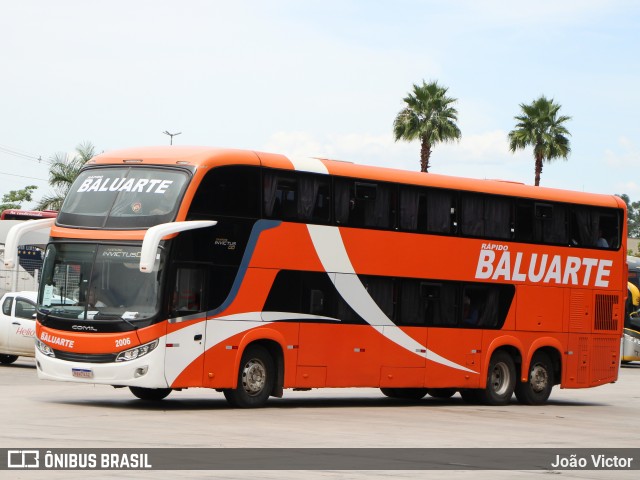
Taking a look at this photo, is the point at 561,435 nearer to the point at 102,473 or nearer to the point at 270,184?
the point at 270,184

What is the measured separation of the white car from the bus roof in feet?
32.5

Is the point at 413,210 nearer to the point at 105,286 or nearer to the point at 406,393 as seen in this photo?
the point at 406,393

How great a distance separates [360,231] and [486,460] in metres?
8.76

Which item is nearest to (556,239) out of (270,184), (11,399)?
(270,184)

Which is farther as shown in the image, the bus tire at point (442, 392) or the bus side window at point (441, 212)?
the bus tire at point (442, 392)

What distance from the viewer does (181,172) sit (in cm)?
2042

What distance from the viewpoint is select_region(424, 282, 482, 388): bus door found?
24.6m

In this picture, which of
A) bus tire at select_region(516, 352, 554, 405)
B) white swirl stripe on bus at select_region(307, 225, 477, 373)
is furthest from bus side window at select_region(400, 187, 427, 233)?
bus tire at select_region(516, 352, 554, 405)

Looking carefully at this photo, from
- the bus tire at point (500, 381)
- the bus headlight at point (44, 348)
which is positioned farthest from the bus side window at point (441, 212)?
the bus headlight at point (44, 348)

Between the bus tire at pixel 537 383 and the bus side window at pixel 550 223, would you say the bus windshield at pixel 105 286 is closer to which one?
the bus side window at pixel 550 223

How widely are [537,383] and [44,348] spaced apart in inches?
427

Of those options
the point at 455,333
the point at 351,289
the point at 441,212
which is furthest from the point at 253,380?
the point at 441,212

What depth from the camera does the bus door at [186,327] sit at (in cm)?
2009

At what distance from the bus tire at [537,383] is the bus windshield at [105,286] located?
9688 millimetres
